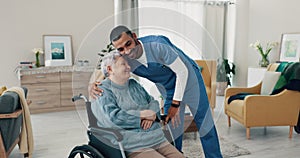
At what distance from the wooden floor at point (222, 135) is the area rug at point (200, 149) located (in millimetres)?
88

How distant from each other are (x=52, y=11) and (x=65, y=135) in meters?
2.29

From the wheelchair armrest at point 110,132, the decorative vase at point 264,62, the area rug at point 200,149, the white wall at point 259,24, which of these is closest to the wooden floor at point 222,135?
the area rug at point 200,149

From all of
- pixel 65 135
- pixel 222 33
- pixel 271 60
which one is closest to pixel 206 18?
pixel 222 33

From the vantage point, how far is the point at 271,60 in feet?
16.1

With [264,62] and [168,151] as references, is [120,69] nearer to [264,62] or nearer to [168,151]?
[168,151]

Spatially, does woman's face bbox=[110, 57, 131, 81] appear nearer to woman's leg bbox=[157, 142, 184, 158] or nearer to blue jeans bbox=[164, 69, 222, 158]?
blue jeans bbox=[164, 69, 222, 158]

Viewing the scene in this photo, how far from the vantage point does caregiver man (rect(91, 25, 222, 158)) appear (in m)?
0.97

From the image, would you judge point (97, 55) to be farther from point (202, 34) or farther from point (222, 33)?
point (222, 33)

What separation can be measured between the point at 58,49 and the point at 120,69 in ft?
12.6

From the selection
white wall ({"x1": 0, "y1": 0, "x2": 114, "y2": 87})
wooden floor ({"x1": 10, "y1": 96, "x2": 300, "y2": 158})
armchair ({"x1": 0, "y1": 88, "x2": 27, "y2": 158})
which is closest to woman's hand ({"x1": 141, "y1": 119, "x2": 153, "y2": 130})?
wooden floor ({"x1": 10, "y1": 96, "x2": 300, "y2": 158})

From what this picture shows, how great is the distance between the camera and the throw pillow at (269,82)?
10.8ft

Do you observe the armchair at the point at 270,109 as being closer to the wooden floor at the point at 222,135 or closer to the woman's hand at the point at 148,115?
the wooden floor at the point at 222,135

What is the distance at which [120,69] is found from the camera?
102 centimetres

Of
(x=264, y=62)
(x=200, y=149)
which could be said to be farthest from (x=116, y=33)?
(x=264, y=62)
